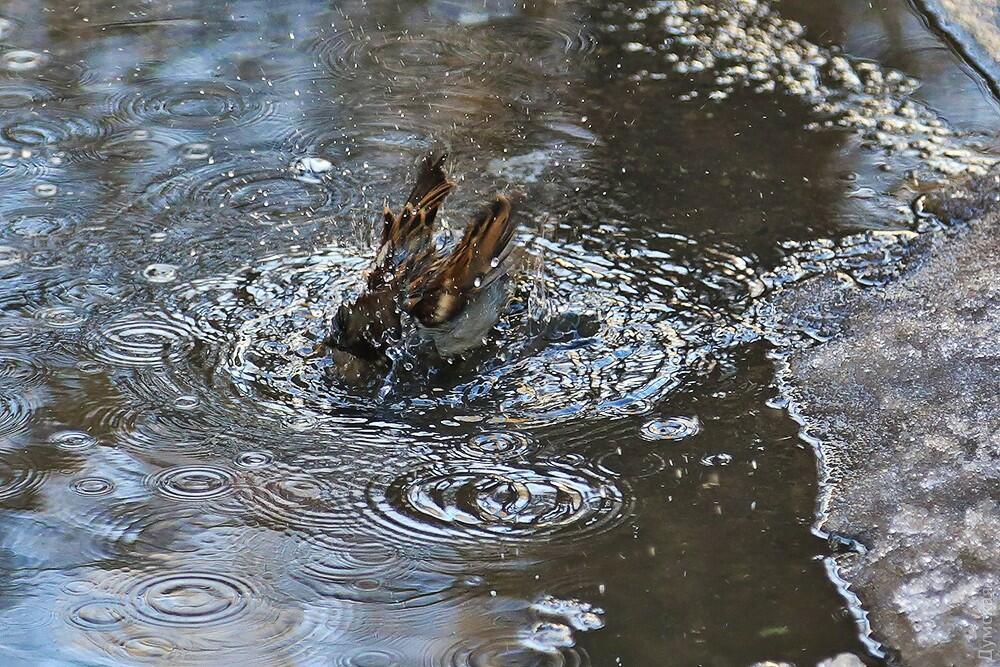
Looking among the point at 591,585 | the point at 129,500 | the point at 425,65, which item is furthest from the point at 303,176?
the point at 591,585

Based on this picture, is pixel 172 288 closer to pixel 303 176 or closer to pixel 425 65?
pixel 303 176

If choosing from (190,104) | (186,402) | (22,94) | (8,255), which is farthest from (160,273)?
(22,94)

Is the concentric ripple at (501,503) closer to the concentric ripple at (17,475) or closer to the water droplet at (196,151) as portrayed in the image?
the concentric ripple at (17,475)

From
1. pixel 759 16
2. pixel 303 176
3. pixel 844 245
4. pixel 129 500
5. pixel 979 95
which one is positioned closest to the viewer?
pixel 129 500

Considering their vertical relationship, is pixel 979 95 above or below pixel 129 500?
above

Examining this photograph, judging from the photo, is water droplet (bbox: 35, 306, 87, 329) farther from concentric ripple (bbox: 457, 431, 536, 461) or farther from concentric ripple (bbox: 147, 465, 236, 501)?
concentric ripple (bbox: 457, 431, 536, 461)

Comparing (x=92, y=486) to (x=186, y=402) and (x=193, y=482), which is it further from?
(x=186, y=402)

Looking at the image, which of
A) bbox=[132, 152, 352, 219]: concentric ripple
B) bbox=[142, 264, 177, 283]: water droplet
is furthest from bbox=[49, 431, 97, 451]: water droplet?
bbox=[132, 152, 352, 219]: concentric ripple
